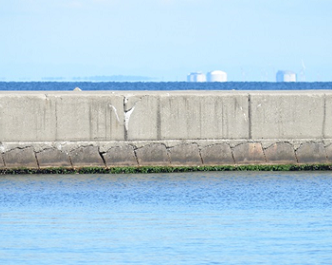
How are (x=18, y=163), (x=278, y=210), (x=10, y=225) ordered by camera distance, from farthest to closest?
(x=18, y=163)
(x=278, y=210)
(x=10, y=225)

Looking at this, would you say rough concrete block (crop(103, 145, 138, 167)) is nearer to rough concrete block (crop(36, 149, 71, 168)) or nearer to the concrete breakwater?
the concrete breakwater

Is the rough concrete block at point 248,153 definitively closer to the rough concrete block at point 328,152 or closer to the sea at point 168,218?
the sea at point 168,218

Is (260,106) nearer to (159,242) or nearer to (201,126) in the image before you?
(201,126)

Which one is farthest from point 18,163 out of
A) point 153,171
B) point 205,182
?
point 205,182

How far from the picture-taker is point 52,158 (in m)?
12.7

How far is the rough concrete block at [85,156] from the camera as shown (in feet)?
41.8

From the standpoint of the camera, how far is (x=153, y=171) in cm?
1283

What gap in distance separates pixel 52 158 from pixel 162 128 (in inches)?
58.5

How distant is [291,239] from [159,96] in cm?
484

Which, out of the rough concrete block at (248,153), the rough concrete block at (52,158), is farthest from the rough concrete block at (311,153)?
the rough concrete block at (52,158)

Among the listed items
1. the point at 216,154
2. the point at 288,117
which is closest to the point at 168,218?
the point at 216,154

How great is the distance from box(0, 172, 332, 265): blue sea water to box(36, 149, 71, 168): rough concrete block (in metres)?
0.26

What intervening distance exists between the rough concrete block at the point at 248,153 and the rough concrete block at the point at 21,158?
264 centimetres

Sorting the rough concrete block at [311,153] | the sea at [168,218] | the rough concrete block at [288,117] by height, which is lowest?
the sea at [168,218]
